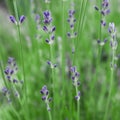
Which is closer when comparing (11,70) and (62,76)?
(11,70)

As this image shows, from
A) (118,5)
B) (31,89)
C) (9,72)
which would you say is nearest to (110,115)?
(31,89)

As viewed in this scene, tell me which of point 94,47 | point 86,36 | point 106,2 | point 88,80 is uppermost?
point 86,36

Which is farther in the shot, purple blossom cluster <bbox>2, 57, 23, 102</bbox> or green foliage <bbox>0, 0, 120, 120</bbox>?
green foliage <bbox>0, 0, 120, 120</bbox>

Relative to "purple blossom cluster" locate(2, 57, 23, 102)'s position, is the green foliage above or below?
above

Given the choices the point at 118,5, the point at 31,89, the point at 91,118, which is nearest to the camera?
the point at 91,118

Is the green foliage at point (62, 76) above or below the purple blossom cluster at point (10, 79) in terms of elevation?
above

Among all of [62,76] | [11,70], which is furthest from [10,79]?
[62,76]

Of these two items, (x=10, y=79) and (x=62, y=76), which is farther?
(x=62, y=76)

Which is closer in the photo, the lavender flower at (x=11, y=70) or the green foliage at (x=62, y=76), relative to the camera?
the lavender flower at (x=11, y=70)

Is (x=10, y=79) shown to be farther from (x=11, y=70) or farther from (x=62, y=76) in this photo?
(x=62, y=76)

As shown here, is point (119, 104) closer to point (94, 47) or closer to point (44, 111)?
point (44, 111)

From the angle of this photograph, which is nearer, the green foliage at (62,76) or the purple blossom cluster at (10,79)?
the purple blossom cluster at (10,79)
